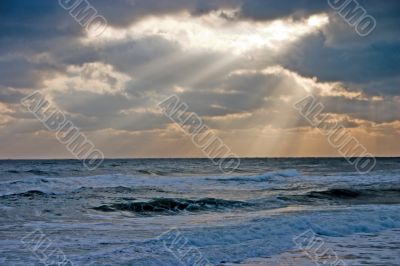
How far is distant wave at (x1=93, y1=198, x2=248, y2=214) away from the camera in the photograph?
73.8ft

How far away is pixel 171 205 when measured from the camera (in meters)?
24.1

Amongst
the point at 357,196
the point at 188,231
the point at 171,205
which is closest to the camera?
the point at 188,231

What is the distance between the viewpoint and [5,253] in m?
11.9

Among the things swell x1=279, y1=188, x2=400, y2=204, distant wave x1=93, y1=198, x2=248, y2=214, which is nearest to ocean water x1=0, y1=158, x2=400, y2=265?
distant wave x1=93, y1=198, x2=248, y2=214

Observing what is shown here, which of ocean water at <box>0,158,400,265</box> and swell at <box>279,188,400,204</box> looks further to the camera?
swell at <box>279,188,400,204</box>

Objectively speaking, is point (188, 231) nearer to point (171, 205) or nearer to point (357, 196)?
point (171, 205)

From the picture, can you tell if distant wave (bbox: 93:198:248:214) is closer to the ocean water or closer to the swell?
the ocean water

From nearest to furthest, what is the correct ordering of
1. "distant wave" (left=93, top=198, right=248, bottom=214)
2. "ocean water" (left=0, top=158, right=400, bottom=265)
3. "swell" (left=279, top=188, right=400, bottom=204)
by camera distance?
"ocean water" (left=0, top=158, right=400, bottom=265), "distant wave" (left=93, top=198, right=248, bottom=214), "swell" (left=279, top=188, right=400, bottom=204)

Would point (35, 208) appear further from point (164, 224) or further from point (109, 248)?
point (109, 248)

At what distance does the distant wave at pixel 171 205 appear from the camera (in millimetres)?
22500

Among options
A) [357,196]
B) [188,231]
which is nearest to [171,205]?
[188,231]

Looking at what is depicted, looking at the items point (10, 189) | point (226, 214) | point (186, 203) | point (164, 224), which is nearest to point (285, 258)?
point (164, 224)

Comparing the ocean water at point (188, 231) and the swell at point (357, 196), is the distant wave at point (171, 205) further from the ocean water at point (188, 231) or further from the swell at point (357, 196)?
the swell at point (357, 196)

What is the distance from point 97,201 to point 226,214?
8.15 m
